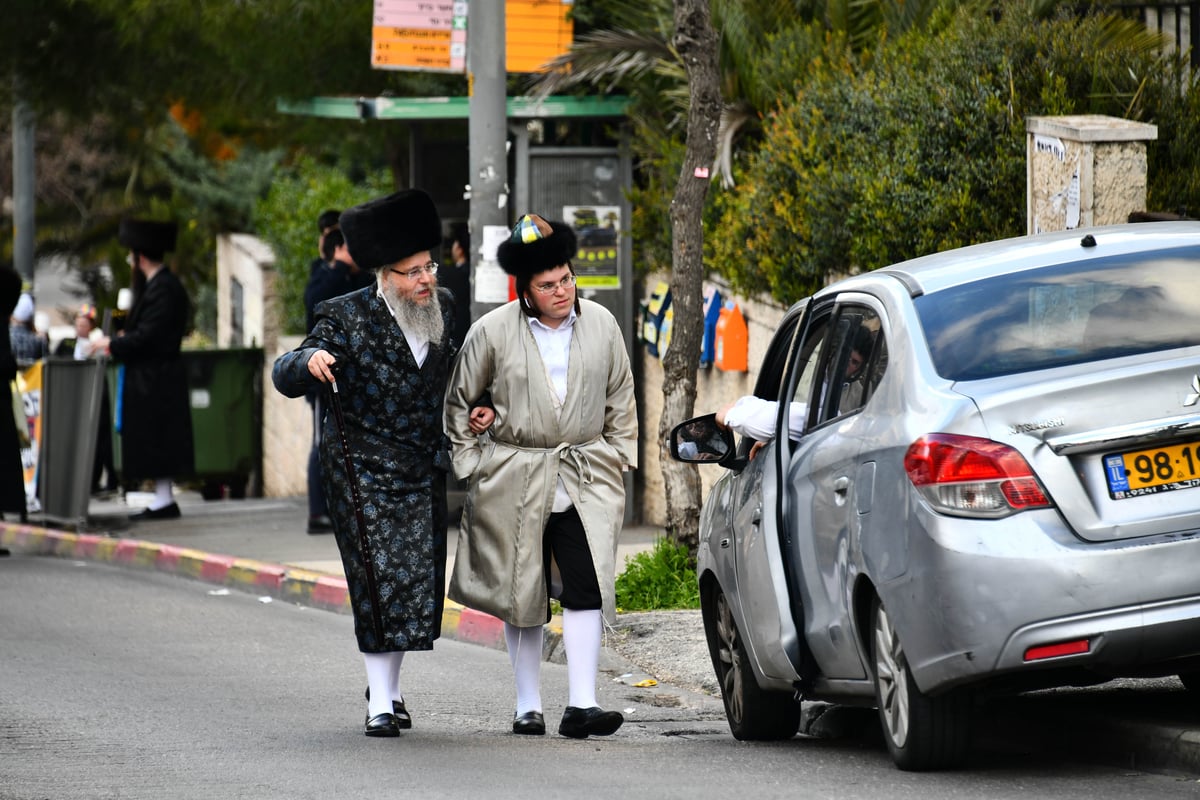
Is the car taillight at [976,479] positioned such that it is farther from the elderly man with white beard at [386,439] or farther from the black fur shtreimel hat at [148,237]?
the black fur shtreimel hat at [148,237]

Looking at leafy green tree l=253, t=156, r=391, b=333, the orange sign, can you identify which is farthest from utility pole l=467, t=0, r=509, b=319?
leafy green tree l=253, t=156, r=391, b=333

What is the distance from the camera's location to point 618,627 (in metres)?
10.2

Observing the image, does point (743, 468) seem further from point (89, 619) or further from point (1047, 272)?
point (89, 619)

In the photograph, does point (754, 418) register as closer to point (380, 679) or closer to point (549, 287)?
point (549, 287)

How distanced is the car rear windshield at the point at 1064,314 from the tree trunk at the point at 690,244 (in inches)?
181

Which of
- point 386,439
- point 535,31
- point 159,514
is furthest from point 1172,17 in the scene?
point 159,514

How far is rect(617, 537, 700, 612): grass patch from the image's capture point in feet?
35.6

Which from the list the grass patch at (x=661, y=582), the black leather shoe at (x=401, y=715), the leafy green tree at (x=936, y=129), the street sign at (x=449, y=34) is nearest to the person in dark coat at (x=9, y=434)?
the street sign at (x=449, y=34)

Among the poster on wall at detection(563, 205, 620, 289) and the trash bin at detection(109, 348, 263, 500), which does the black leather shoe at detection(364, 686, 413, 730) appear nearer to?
the poster on wall at detection(563, 205, 620, 289)

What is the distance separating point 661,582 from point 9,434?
6.23m

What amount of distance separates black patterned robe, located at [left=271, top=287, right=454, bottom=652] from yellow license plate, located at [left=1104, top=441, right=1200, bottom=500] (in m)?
2.74

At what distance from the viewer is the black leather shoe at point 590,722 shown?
7.43 m

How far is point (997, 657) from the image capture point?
5.54m

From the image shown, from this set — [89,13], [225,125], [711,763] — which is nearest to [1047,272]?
[711,763]
